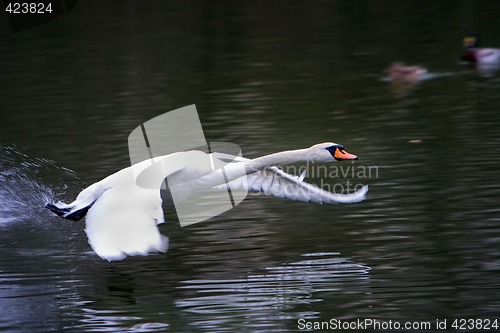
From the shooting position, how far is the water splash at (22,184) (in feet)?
31.4

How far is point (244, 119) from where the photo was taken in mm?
12062

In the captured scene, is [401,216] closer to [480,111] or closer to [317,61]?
[480,111]

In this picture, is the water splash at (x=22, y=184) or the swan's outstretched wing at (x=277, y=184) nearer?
the swan's outstretched wing at (x=277, y=184)

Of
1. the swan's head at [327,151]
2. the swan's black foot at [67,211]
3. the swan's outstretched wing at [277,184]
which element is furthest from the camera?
the swan's outstretched wing at [277,184]

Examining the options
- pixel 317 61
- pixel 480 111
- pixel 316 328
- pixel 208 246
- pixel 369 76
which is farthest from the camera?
pixel 317 61

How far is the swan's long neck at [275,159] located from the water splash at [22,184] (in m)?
2.45

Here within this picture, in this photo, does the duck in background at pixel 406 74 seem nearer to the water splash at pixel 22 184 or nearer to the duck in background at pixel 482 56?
the duck in background at pixel 482 56

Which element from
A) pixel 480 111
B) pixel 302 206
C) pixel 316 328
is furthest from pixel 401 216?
pixel 480 111

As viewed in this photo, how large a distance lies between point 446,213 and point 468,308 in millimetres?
1965

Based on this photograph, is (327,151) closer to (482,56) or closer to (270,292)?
(270,292)

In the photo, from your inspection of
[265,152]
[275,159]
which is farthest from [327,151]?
[265,152]

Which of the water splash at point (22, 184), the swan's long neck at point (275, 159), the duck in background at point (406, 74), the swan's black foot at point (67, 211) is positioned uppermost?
the swan's long neck at point (275, 159)

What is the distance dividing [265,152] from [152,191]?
3532 mm

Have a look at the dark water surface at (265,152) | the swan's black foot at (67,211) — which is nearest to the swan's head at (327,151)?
the dark water surface at (265,152)
